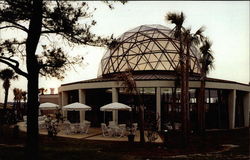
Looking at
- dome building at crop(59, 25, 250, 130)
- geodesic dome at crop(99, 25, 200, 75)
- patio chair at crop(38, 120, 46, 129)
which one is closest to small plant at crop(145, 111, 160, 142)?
dome building at crop(59, 25, 250, 130)

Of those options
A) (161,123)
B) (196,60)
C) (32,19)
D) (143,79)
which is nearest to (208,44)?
(143,79)

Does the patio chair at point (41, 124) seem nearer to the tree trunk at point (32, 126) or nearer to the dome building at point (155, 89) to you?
the dome building at point (155, 89)

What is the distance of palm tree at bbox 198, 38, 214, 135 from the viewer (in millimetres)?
21406

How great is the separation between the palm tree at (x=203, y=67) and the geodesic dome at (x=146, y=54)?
6.44 m

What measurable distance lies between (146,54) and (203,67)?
889 centimetres

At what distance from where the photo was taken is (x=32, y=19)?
31.6 feet

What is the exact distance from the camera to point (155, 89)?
24.4m

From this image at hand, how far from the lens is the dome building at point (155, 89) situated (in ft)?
80.5

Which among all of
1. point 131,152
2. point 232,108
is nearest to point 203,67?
A: point 232,108

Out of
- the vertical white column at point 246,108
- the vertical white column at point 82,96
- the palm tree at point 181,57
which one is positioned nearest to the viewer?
the palm tree at point 181,57

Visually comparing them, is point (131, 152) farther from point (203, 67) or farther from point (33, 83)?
point (203, 67)

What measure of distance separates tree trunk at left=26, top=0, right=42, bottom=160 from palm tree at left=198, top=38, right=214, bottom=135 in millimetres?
14672

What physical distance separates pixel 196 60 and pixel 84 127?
1684 centimetres

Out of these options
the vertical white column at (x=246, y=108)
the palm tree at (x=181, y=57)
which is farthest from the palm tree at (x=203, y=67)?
the vertical white column at (x=246, y=108)
